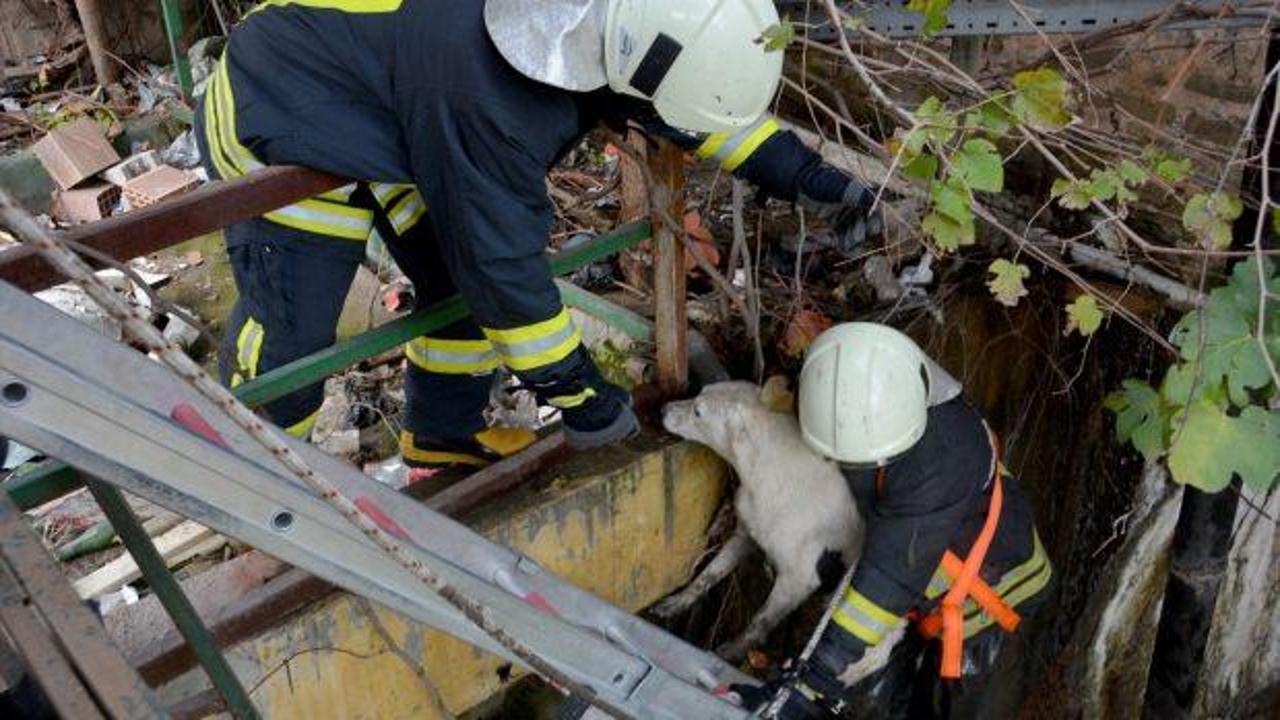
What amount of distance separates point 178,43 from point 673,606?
485 cm

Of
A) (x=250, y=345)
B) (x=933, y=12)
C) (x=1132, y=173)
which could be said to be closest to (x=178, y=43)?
(x=250, y=345)

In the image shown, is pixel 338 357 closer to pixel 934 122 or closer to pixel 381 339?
pixel 381 339

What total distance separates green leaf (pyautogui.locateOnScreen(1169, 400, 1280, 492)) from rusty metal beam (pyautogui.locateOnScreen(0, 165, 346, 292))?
6.51ft

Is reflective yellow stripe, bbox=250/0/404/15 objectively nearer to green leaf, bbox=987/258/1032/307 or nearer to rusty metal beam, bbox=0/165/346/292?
rusty metal beam, bbox=0/165/346/292

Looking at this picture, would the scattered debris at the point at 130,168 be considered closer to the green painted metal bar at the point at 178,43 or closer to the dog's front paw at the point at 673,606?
the green painted metal bar at the point at 178,43

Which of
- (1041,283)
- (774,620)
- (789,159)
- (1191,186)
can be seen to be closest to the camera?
(1191,186)

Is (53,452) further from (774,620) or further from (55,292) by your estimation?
(55,292)

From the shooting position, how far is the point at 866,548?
3.02m

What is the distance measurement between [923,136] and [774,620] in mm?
1709

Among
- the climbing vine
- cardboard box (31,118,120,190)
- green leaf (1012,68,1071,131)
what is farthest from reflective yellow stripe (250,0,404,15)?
cardboard box (31,118,120,190)

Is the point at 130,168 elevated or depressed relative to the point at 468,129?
depressed

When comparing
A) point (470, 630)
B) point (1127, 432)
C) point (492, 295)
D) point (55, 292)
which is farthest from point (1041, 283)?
point (55, 292)

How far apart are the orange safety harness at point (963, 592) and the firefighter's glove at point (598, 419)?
74cm

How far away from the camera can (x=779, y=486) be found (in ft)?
10.5
